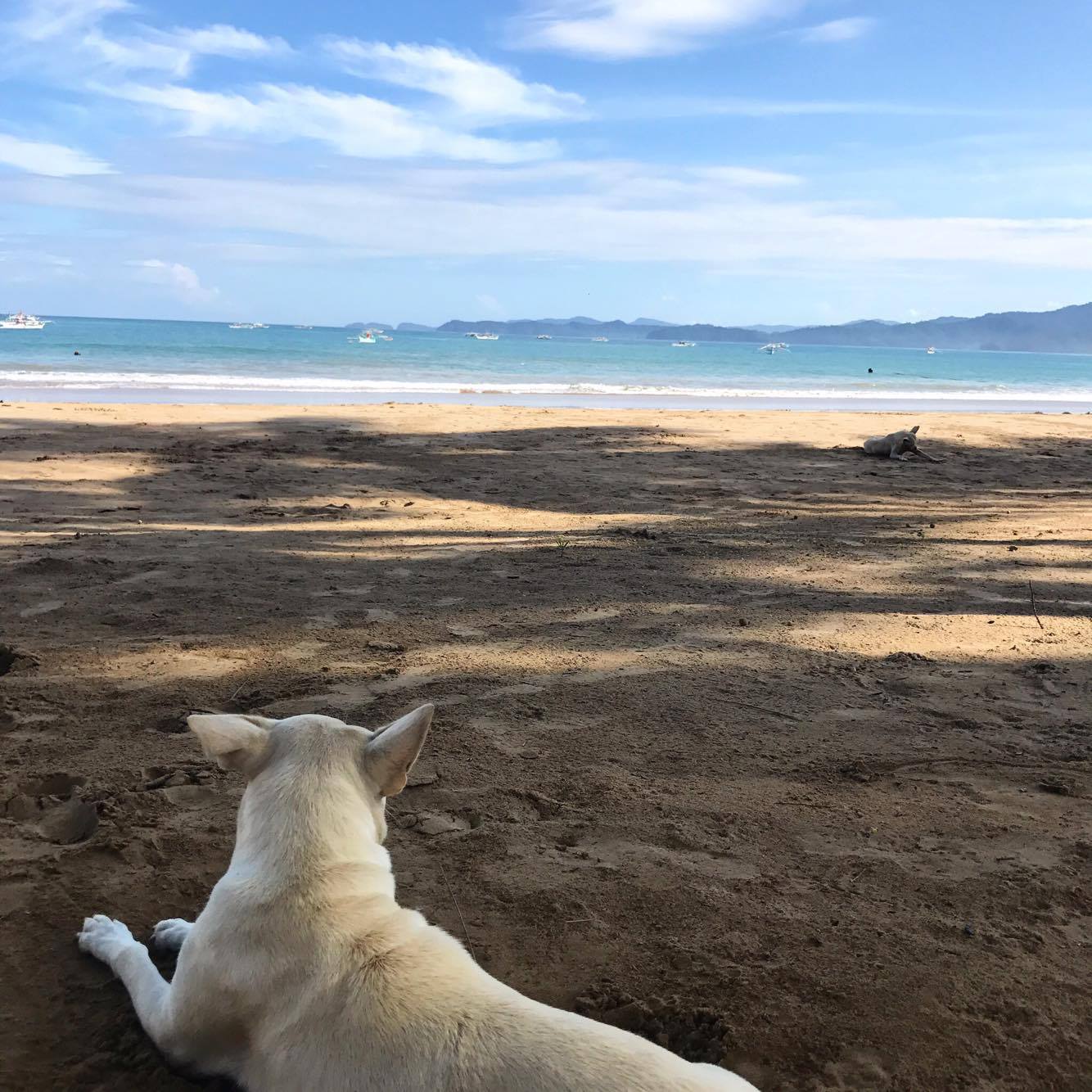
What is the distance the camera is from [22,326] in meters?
74.2

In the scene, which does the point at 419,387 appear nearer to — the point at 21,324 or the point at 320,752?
the point at 320,752

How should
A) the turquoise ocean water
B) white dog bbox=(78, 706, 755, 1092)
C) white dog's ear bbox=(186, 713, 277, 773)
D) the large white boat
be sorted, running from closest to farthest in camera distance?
1. white dog bbox=(78, 706, 755, 1092)
2. white dog's ear bbox=(186, 713, 277, 773)
3. the turquoise ocean water
4. the large white boat

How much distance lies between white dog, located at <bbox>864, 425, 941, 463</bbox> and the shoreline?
27.5ft

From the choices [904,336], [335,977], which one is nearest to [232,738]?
[335,977]

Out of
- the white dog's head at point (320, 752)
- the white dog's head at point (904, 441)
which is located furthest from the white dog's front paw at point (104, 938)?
the white dog's head at point (904, 441)

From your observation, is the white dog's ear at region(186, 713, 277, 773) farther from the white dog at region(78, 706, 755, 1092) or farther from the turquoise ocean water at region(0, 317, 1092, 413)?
the turquoise ocean water at region(0, 317, 1092, 413)

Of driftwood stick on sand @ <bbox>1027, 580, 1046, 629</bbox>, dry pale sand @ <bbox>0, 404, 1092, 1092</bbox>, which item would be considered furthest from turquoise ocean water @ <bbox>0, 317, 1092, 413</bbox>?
driftwood stick on sand @ <bbox>1027, 580, 1046, 629</bbox>

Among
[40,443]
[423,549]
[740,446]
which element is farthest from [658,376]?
[423,549]

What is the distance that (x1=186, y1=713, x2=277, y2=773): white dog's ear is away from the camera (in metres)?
2.25

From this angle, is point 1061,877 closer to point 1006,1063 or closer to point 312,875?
point 1006,1063

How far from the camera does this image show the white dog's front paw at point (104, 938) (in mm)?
2592

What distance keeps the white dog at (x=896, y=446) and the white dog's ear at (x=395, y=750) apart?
13.0m

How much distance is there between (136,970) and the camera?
8.18ft

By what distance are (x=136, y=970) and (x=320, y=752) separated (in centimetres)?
79
